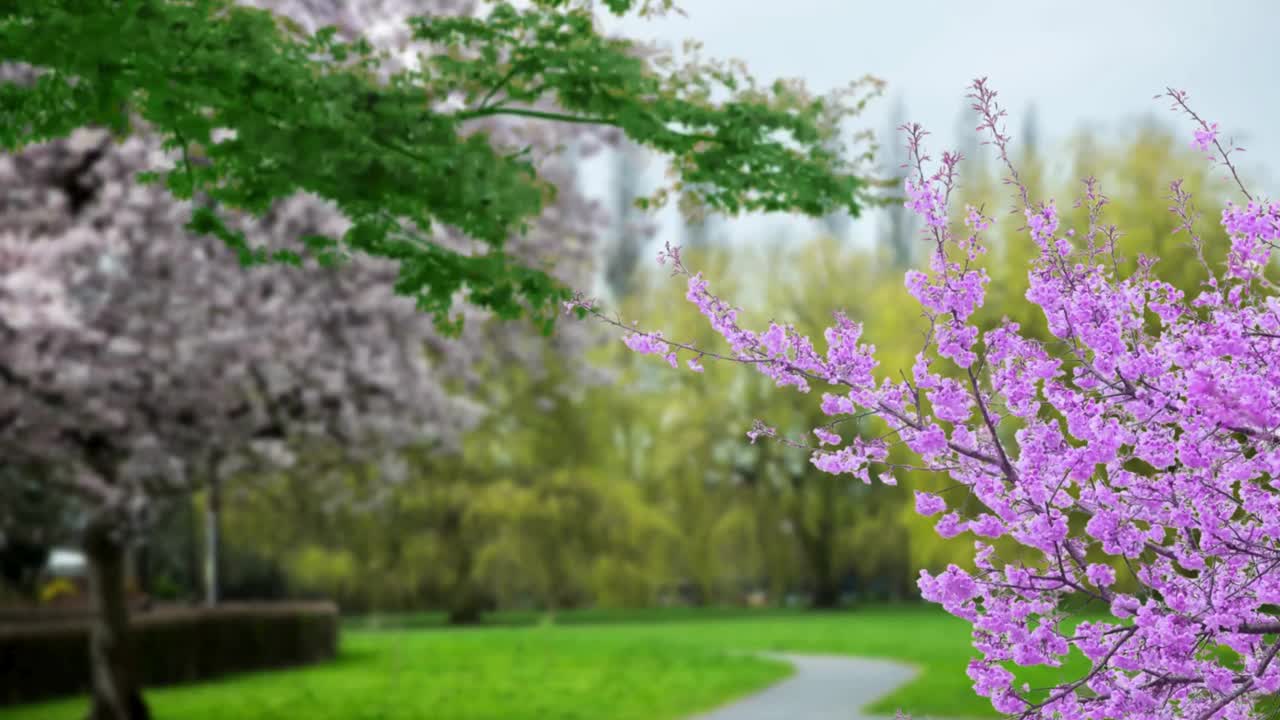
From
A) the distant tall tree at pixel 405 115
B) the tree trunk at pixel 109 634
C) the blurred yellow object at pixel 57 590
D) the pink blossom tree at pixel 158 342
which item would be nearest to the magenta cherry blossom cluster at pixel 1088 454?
the distant tall tree at pixel 405 115

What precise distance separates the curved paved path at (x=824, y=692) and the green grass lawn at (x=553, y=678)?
0.35 meters

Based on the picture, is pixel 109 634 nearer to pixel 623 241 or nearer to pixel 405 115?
pixel 405 115

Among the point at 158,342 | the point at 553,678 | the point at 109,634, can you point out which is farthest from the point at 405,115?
the point at 553,678

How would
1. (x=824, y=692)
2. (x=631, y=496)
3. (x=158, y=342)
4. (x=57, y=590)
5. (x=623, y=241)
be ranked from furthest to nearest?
(x=623, y=241) → (x=631, y=496) → (x=57, y=590) → (x=824, y=692) → (x=158, y=342)

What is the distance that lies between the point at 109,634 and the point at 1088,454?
13607 mm

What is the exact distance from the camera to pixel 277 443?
14.3 metres

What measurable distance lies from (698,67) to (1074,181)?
43.2 ft

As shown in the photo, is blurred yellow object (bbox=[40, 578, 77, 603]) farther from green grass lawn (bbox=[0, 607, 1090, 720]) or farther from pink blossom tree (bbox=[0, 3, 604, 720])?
pink blossom tree (bbox=[0, 3, 604, 720])

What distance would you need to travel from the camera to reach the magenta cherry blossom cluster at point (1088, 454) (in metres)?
3.71

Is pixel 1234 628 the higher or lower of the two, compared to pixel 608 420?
lower

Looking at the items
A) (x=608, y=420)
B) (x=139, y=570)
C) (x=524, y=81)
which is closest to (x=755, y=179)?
(x=524, y=81)

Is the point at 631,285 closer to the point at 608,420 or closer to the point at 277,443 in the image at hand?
the point at 608,420

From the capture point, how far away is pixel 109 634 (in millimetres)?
14758

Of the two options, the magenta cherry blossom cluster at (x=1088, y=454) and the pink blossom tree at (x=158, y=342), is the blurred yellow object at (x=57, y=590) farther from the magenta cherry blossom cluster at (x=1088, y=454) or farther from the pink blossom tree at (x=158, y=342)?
the magenta cherry blossom cluster at (x=1088, y=454)
